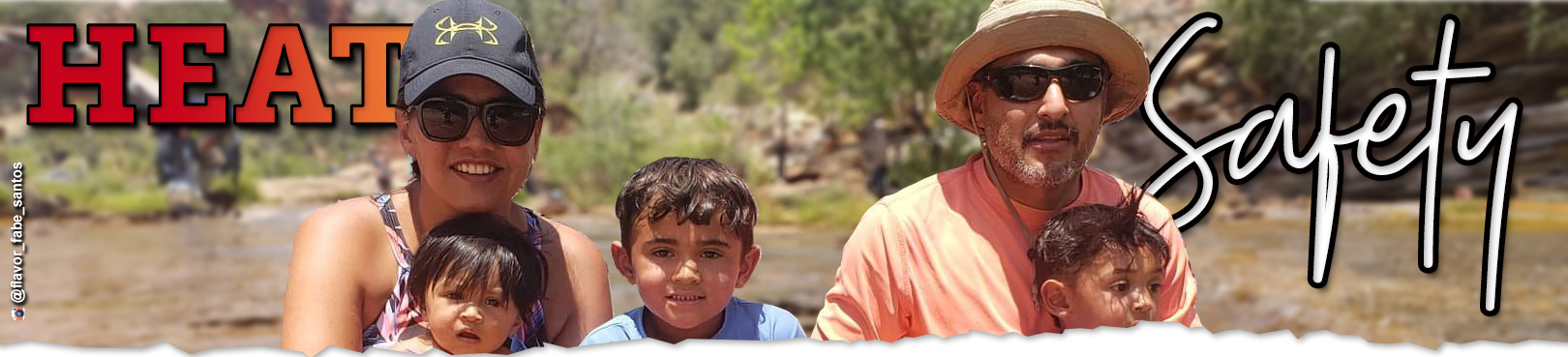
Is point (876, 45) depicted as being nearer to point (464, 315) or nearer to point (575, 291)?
point (575, 291)

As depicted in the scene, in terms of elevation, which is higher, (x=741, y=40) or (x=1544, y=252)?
(x=741, y=40)

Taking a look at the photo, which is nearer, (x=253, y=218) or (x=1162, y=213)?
(x=1162, y=213)

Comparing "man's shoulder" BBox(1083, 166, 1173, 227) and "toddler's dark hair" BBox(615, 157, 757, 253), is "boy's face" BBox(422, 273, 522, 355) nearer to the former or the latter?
"toddler's dark hair" BBox(615, 157, 757, 253)

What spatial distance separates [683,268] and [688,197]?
120mm

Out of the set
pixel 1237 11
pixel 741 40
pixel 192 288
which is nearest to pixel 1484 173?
pixel 1237 11

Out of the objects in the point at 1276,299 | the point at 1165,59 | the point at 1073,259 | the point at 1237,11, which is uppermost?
the point at 1237,11

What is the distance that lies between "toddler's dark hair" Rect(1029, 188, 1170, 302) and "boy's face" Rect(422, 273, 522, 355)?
929 millimetres

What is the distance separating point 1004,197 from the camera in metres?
2.59

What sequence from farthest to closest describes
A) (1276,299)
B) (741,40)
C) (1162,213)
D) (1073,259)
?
(741,40) < (1276,299) < (1162,213) < (1073,259)

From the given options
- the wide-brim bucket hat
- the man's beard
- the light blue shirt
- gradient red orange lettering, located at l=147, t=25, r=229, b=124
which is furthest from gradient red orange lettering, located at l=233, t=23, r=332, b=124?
the man's beard

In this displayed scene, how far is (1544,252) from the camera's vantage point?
17.9 meters

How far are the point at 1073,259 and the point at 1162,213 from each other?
37cm

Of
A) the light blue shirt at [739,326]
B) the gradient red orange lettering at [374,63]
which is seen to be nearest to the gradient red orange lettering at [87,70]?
the gradient red orange lettering at [374,63]

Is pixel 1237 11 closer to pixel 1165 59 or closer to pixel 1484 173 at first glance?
pixel 1484 173
